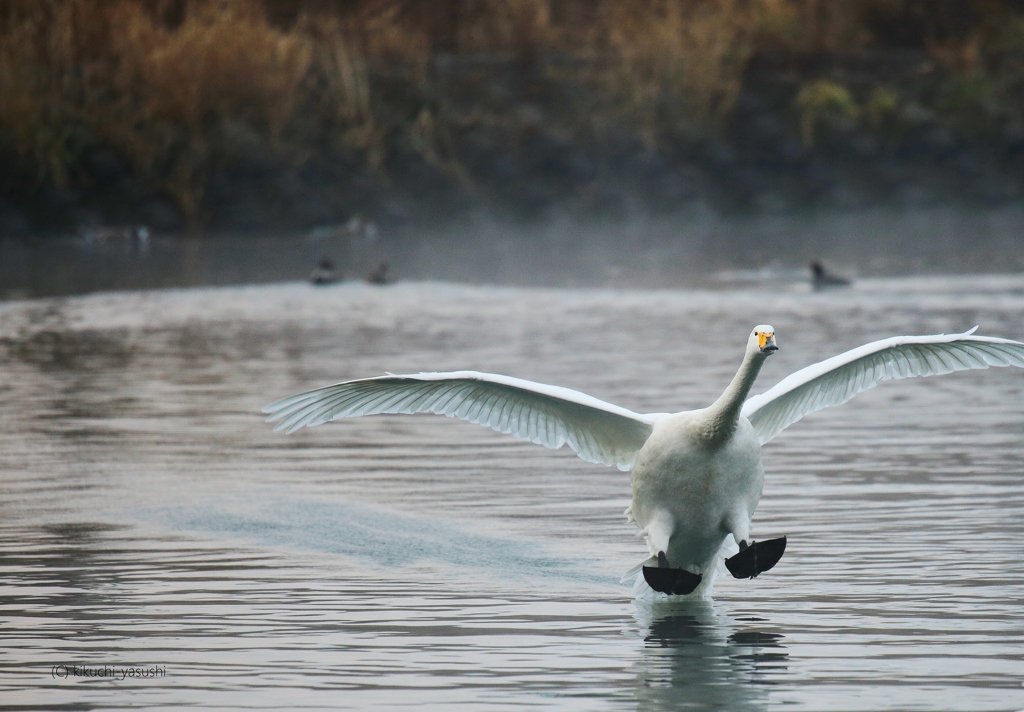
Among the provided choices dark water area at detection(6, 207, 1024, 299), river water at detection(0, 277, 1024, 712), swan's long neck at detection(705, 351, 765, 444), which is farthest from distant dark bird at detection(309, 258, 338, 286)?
swan's long neck at detection(705, 351, 765, 444)

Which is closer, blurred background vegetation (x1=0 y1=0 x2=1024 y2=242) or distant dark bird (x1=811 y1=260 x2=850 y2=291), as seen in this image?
distant dark bird (x1=811 y1=260 x2=850 y2=291)

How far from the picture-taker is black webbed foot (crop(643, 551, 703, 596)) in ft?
27.4

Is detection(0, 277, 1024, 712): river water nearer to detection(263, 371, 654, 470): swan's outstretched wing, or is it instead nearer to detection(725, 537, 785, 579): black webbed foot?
detection(725, 537, 785, 579): black webbed foot

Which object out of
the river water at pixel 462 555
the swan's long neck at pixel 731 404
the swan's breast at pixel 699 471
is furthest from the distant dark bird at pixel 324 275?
the swan's long neck at pixel 731 404

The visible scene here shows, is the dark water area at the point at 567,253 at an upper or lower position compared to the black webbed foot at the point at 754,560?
lower

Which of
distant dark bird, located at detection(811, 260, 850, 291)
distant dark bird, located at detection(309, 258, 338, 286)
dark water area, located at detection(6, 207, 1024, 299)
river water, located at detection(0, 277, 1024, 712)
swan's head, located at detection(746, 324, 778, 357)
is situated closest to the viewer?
river water, located at detection(0, 277, 1024, 712)

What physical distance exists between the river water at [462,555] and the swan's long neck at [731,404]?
78 centimetres

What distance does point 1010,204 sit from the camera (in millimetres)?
45250

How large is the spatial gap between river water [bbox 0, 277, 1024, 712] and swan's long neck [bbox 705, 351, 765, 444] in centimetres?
78

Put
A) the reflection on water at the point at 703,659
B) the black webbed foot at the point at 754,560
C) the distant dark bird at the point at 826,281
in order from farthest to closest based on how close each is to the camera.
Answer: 1. the distant dark bird at the point at 826,281
2. the black webbed foot at the point at 754,560
3. the reflection on water at the point at 703,659

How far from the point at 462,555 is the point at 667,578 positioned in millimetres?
1476

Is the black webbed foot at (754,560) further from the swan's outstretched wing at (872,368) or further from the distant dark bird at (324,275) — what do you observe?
the distant dark bird at (324,275)

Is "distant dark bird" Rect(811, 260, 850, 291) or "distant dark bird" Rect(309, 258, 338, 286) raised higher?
"distant dark bird" Rect(811, 260, 850, 291)

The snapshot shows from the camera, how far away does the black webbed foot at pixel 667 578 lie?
27.4ft
